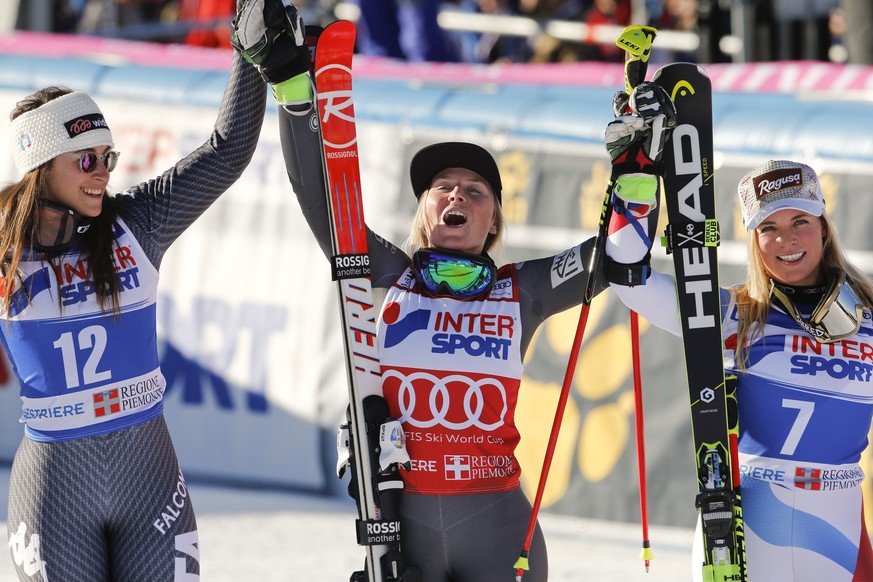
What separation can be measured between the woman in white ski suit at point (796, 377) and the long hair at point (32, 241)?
1.24m

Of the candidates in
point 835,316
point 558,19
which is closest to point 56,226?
point 835,316

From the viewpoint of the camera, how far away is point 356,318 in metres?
3.37

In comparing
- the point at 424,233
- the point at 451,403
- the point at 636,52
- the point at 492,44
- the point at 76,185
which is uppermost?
the point at 492,44

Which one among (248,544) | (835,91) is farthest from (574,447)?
(835,91)

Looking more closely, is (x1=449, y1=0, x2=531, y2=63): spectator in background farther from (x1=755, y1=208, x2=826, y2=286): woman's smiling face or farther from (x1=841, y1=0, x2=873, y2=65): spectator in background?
(x1=755, y1=208, x2=826, y2=286): woman's smiling face

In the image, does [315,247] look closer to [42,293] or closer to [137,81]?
[137,81]

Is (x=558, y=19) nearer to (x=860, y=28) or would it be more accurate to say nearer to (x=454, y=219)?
(x=860, y=28)

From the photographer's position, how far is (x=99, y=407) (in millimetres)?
3240

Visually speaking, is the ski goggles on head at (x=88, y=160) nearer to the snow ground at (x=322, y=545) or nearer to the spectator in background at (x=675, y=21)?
the snow ground at (x=322, y=545)

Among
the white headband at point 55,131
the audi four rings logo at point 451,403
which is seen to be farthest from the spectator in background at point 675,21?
the white headband at point 55,131

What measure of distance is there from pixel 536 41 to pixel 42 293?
6.34 m

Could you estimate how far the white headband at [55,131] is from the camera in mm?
3277

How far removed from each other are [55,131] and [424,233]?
0.97 metres

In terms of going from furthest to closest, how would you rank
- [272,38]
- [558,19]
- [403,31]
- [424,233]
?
[403,31] < [558,19] < [424,233] < [272,38]
